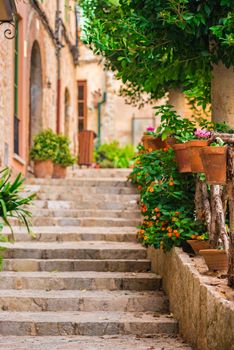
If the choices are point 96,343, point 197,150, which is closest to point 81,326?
point 96,343

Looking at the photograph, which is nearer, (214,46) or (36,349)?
(36,349)

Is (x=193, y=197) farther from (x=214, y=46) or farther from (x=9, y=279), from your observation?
(x=9, y=279)

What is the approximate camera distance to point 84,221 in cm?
950

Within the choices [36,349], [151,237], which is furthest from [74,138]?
[36,349]

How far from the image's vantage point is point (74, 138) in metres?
19.3

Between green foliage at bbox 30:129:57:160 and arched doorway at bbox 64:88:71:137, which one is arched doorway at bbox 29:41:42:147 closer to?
green foliage at bbox 30:129:57:160

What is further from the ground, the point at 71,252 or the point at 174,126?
the point at 174,126

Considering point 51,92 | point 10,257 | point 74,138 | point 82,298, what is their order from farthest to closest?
1. point 74,138
2. point 51,92
3. point 10,257
4. point 82,298

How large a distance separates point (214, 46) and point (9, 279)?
112 inches

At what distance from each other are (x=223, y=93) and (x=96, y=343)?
2430 mm

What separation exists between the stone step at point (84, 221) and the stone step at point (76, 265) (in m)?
1.61

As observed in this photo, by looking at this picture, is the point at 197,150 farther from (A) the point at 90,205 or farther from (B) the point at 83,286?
(A) the point at 90,205

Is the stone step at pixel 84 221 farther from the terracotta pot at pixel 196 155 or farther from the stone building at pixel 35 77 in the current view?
the terracotta pot at pixel 196 155

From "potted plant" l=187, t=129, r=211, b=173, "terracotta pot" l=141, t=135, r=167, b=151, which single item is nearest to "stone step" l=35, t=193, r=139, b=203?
"terracotta pot" l=141, t=135, r=167, b=151
